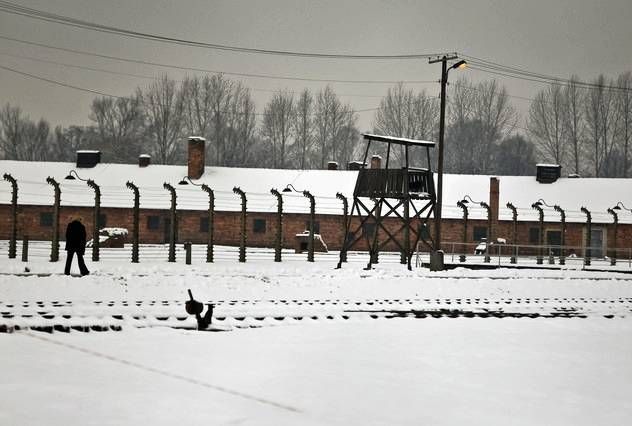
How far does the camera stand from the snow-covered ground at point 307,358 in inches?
234

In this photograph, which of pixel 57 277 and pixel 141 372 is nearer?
pixel 141 372

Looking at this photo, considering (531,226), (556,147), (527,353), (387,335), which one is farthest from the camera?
(556,147)

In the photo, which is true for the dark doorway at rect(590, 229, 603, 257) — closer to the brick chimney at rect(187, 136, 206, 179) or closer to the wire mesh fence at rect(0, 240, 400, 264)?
the wire mesh fence at rect(0, 240, 400, 264)

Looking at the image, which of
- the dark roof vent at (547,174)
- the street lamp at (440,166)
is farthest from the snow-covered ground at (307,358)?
the dark roof vent at (547,174)

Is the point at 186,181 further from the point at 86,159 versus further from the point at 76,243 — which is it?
the point at 76,243

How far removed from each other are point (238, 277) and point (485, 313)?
26.1 feet

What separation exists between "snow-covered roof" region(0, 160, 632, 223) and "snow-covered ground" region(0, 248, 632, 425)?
2177 cm

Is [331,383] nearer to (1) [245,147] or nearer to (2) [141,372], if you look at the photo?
(2) [141,372]

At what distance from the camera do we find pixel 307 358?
8.12 meters

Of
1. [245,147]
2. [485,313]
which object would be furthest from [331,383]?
[245,147]

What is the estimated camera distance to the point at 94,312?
1068 centimetres

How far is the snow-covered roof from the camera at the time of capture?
36875 millimetres

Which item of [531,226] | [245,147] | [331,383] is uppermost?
[245,147]

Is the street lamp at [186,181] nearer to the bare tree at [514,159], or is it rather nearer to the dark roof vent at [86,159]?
the dark roof vent at [86,159]
